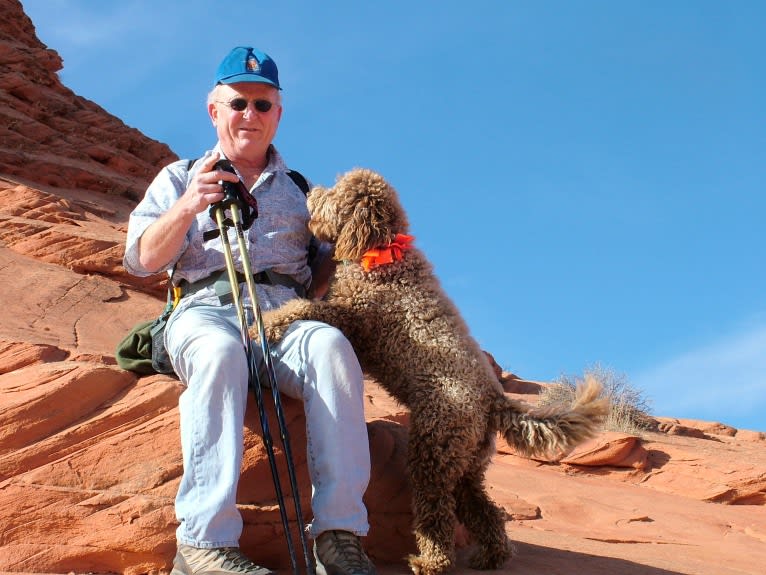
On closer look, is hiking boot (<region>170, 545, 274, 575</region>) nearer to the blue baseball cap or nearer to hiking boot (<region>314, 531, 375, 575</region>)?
hiking boot (<region>314, 531, 375, 575</region>)

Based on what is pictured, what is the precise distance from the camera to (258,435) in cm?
456

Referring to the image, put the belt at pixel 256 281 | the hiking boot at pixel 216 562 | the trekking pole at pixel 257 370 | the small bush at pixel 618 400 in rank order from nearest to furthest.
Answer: the hiking boot at pixel 216 562 < the trekking pole at pixel 257 370 < the belt at pixel 256 281 < the small bush at pixel 618 400

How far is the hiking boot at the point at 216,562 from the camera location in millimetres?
3641

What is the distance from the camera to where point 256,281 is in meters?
4.86

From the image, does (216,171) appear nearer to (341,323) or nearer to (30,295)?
(341,323)

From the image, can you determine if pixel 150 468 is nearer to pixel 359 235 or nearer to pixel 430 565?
pixel 430 565

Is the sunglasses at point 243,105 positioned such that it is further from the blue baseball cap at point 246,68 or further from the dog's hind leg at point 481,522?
the dog's hind leg at point 481,522

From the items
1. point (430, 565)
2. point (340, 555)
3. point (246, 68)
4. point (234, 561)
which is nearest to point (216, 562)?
point (234, 561)

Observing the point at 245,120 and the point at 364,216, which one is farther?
the point at 245,120

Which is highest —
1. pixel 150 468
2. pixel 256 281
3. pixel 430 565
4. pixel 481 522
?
pixel 256 281

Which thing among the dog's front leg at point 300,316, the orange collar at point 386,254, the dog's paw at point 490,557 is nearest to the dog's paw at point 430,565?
the dog's paw at point 490,557

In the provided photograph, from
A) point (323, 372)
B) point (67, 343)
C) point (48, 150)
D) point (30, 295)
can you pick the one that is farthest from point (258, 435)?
point (48, 150)

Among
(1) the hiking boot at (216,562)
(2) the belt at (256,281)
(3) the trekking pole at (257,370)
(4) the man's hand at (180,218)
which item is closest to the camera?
(1) the hiking boot at (216,562)

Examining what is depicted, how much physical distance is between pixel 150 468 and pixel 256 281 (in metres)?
1.23
